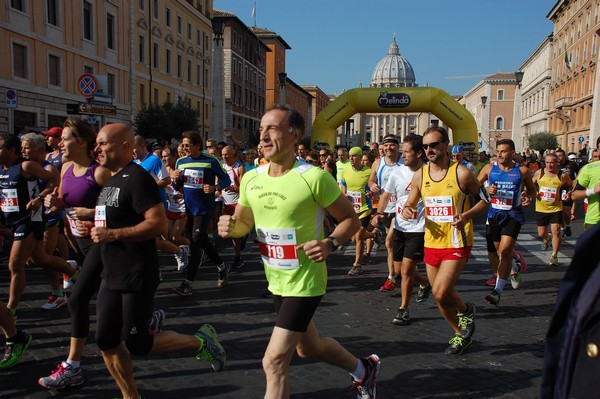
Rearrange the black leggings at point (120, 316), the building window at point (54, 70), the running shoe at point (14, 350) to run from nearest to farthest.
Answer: the black leggings at point (120, 316) < the running shoe at point (14, 350) < the building window at point (54, 70)

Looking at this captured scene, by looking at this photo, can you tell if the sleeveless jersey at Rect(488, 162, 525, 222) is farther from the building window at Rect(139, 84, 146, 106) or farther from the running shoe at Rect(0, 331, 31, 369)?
the building window at Rect(139, 84, 146, 106)

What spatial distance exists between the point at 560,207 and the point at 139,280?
28.9 feet

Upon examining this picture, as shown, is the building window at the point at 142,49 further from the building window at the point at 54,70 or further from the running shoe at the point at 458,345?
the running shoe at the point at 458,345

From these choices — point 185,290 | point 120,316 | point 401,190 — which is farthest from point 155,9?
point 120,316

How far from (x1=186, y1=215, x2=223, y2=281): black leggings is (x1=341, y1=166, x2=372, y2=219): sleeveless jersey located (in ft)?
8.93

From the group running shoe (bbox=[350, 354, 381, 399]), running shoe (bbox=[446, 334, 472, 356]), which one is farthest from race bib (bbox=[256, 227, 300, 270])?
running shoe (bbox=[446, 334, 472, 356])

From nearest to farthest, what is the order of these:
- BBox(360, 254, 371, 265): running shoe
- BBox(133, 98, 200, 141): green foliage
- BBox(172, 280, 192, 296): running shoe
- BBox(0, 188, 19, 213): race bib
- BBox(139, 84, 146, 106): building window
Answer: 1. BBox(0, 188, 19, 213): race bib
2. BBox(172, 280, 192, 296): running shoe
3. BBox(360, 254, 371, 265): running shoe
4. BBox(133, 98, 200, 141): green foliage
5. BBox(139, 84, 146, 106): building window

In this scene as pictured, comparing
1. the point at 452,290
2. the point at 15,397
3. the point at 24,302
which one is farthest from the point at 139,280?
the point at 24,302

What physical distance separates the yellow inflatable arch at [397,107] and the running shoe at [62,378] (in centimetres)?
2312

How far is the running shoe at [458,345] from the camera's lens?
15.9 feet

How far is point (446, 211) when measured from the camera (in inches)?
197

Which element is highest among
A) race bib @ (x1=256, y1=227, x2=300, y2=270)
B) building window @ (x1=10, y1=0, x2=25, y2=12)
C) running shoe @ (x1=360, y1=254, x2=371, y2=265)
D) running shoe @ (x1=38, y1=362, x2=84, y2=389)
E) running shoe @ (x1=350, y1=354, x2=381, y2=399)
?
building window @ (x1=10, y1=0, x2=25, y2=12)

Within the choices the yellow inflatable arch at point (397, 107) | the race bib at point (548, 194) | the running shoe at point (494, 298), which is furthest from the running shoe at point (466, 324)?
the yellow inflatable arch at point (397, 107)

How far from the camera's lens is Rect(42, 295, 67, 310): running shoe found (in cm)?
616
